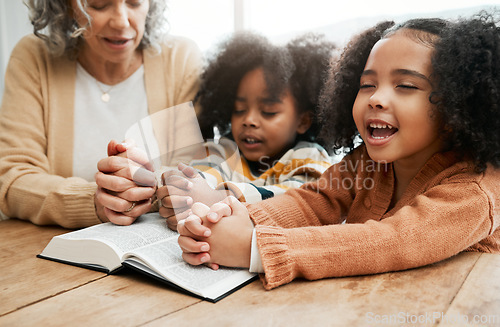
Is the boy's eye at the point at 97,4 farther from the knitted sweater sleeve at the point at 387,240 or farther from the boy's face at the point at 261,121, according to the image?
the knitted sweater sleeve at the point at 387,240

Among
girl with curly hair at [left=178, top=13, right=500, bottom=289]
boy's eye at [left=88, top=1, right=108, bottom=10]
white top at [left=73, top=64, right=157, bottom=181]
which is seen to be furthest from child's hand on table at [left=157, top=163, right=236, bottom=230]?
boy's eye at [left=88, top=1, right=108, bottom=10]

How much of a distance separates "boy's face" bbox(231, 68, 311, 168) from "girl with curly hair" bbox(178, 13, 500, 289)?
1.13 feet

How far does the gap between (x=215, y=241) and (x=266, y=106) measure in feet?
2.34

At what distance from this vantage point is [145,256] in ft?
2.48

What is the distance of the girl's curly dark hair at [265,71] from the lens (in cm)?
141

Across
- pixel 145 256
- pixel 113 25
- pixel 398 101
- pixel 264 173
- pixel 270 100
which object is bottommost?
pixel 264 173

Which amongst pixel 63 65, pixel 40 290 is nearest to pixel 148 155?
pixel 40 290

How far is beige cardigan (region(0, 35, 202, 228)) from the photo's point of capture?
1.16m

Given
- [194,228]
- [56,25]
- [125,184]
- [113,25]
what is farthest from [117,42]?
[194,228]

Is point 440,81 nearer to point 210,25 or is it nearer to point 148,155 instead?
point 148,155

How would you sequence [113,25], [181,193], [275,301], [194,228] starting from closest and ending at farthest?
[275,301] < [194,228] < [181,193] < [113,25]

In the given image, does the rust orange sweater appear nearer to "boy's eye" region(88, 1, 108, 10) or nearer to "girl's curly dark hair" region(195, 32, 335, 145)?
"girl's curly dark hair" region(195, 32, 335, 145)

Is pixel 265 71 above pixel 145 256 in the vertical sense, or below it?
above

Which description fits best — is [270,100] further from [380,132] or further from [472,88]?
[472,88]
